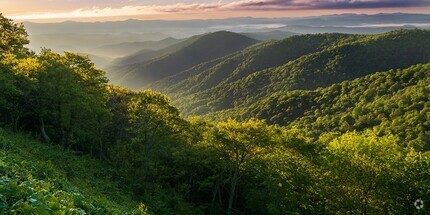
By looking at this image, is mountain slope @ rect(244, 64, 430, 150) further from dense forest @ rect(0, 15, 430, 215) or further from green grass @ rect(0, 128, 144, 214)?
green grass @ rect(0, 128, 144, 214)

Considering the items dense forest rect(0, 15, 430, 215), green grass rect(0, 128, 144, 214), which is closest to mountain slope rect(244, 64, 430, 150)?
dense forest rect(0, 15, 430, 215)

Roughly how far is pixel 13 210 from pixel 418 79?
15634 centimetres

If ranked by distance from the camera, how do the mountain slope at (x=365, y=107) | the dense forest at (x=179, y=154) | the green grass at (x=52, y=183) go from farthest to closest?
the mountain slope at (x=365, y=107) < the dense forest at (x=179, y=154) < the green grass at (x=52, y=183)

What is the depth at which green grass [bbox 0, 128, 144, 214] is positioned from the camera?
372 inches

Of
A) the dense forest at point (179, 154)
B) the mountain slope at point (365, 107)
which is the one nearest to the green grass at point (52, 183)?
the dense forest at point (179, 154)

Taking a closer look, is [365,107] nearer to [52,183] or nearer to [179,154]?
[179,154]

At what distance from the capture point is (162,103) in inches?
1639

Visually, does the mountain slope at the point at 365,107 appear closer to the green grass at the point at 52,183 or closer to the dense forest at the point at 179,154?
the dense forest at the point at 179,154

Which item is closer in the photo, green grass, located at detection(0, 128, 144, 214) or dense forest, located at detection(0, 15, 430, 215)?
green grass, located at detection(0, 128, 144, 214)

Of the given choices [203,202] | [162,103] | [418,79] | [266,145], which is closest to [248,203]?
[203,202]

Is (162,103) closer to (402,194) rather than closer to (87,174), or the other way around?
(87,174)

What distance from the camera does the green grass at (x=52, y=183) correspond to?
31.0 feet

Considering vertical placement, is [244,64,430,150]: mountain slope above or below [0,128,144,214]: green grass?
below

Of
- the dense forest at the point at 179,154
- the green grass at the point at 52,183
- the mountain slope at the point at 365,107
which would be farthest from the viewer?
the mountain slope at the point at 365,107
